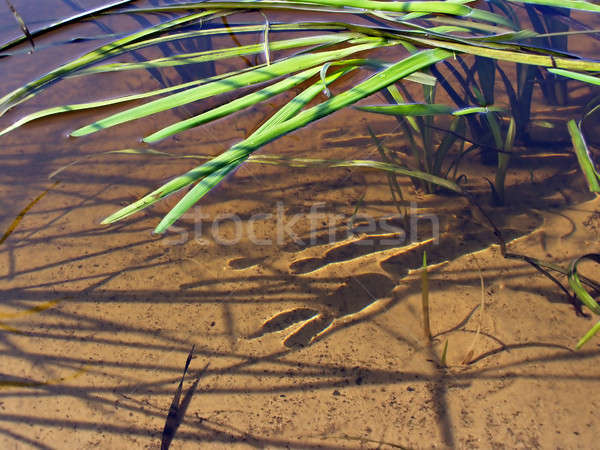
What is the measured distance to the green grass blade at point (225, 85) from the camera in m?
1.34

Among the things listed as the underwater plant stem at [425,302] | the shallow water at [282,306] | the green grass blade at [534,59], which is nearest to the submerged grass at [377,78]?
the green grass blade at [534,59]

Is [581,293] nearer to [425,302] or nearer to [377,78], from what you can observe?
[425,302]

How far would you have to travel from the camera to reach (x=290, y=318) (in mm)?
1470

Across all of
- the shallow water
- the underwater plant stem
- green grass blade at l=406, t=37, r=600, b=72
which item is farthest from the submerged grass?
the underwater plant stem

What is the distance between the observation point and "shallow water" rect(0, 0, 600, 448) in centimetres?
127

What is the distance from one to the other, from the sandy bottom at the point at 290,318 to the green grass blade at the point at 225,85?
0.47 meters

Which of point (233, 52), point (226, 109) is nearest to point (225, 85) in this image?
point (226, 109)

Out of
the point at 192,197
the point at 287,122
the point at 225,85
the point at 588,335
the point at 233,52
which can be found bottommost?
the point at 588,335

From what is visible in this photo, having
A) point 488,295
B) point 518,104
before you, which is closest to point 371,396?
point 488,295

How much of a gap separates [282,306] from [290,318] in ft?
0.17

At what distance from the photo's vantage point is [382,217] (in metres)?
1.73

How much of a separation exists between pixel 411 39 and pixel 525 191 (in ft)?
2.62

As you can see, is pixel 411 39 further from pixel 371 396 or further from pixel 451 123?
pixel 371 396

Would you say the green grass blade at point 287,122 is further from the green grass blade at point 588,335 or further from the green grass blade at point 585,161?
the green grass blade at point 588,335
